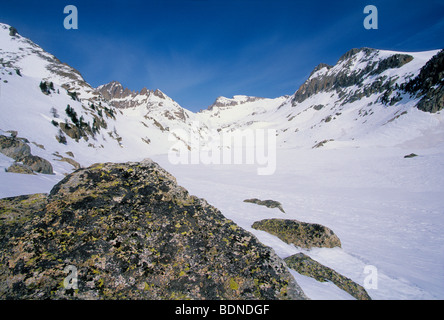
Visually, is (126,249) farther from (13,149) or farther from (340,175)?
(340,175)

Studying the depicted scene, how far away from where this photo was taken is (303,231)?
27.2 ft

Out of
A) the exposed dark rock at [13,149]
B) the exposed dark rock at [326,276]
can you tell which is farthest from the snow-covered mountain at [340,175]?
the exposed dark rock at [326,276]

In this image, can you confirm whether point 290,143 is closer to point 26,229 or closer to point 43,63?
point 26,229

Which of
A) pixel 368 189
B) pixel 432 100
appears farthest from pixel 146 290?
pixel 432 100

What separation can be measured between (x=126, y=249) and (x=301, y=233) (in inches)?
288

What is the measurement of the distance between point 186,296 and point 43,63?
161691 millimetres

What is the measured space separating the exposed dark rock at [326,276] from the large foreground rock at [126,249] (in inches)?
112

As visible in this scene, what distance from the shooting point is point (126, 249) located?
110 inches

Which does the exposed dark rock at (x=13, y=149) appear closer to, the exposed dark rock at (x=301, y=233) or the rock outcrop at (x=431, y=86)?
the exposed dark rock at (x=301, y=233)

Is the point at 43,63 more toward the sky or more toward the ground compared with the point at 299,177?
more toward the sky

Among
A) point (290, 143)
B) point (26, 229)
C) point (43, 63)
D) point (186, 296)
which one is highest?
point (43, 63)

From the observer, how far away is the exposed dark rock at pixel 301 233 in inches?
315

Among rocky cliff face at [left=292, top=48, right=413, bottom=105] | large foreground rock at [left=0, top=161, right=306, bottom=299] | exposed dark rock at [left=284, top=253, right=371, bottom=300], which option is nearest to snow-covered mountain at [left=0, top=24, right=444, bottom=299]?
exposed dark rock at [left=284, top=253, right=371, bottom=300]

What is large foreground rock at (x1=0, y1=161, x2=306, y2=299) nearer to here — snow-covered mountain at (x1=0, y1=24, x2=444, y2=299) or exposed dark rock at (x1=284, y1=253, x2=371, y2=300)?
snow-covered mountain at (x1=0, y1=24, x2=444, y2=299)
